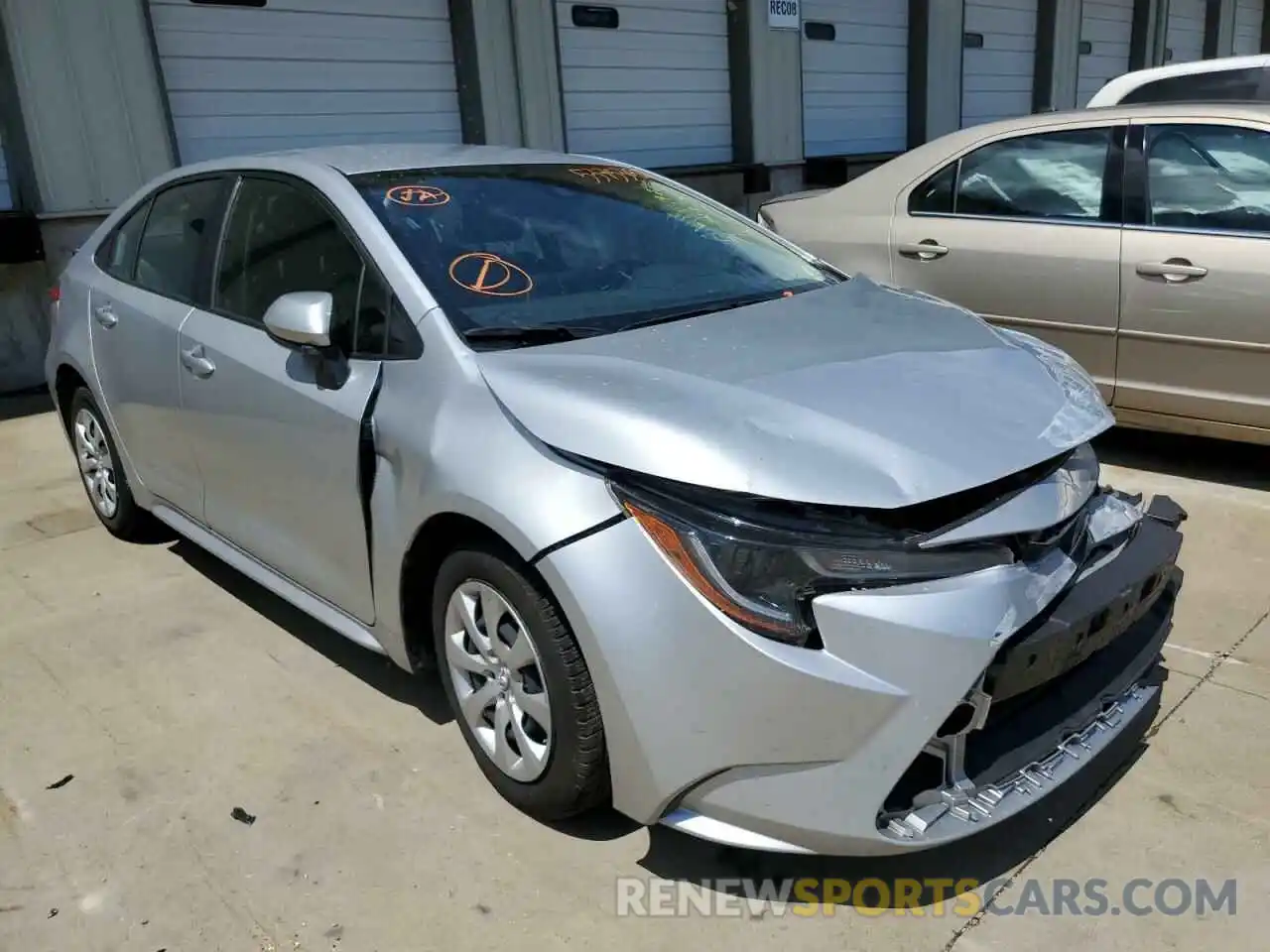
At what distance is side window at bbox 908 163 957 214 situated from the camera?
16.3 feet

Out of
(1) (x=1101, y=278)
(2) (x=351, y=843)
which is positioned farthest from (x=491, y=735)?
(1) (x=1101, y=278)

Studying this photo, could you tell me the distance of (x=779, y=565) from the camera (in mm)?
1978

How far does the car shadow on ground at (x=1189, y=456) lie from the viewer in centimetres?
458

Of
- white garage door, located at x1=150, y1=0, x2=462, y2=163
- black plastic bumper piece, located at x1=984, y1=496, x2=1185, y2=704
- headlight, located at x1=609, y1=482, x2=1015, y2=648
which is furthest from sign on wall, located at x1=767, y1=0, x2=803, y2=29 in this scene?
headlight, located at x1=609, y1=482, x2=1015, y2=648

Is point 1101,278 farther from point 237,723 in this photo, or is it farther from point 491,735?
point 237,723

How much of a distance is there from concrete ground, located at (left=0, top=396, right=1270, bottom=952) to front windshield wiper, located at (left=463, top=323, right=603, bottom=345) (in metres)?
1.09

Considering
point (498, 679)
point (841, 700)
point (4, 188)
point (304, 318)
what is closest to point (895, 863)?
point (841, 700)

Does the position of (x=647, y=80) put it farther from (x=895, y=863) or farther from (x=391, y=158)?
(x=895, y=863)

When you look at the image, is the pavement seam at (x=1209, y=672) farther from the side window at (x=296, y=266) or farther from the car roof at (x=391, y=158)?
the car roof at (x=391, y=158)

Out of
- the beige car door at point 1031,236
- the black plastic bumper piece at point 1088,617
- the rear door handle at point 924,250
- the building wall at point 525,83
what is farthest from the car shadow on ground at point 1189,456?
the building wall at point 525,83

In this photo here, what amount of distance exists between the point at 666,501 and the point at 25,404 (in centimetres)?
639

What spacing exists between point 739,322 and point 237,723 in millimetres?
1793

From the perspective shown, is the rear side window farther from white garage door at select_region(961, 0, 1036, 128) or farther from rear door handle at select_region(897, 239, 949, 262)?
white garage door at select_region(961, 0, 1036, 128)

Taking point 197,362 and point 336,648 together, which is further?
point 336,648
